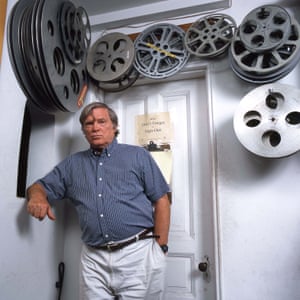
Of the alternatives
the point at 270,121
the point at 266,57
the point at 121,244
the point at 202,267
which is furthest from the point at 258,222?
the point at 266,57

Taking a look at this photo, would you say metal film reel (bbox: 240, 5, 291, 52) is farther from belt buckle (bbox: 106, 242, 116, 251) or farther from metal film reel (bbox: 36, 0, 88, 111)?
belt buckle (bbox: 106, 242, 116, 251)

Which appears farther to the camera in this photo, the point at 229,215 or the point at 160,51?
the point at 160,51

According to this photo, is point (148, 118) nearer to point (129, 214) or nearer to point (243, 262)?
point (129, 214)

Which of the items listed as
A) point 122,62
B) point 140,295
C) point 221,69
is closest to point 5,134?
point 122,62

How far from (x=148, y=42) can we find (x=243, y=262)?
1320mm

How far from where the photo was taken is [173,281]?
4.92 feet

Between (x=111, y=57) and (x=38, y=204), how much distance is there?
3.10ft

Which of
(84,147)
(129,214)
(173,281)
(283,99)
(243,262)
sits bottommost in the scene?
(173,281)

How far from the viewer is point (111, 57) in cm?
160

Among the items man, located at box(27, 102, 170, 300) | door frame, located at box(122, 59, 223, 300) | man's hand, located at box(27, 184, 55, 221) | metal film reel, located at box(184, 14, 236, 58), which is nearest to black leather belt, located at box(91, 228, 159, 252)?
man, located at box(27, 102, 170, 300)

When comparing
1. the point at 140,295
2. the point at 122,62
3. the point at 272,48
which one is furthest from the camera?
the point at 122,62

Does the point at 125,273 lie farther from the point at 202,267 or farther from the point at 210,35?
the point at 210,35

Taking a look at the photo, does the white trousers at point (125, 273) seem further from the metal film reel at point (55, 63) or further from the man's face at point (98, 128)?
the metal film reel at point (55, 63)

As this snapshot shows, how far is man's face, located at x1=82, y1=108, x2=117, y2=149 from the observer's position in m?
1.28
